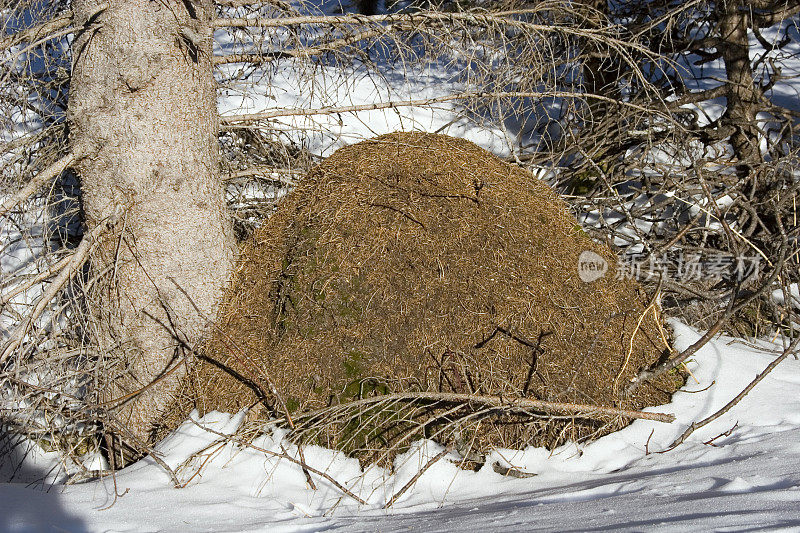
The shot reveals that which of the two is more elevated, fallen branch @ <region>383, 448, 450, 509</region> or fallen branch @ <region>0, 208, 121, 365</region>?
fallen branch @ <region>0, 208, 121, 365</region>

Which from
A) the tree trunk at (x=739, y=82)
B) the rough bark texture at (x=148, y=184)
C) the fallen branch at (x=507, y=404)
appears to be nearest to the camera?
the fallen branch at (x=507, y=404)

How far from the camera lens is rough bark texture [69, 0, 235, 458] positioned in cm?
349

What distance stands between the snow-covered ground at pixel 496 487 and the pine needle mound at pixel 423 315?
0.53 feet

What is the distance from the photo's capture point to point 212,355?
3.74 m

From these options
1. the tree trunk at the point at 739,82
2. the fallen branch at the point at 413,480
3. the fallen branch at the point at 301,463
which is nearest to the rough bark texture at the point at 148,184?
the fallen branch at the point at 301,463

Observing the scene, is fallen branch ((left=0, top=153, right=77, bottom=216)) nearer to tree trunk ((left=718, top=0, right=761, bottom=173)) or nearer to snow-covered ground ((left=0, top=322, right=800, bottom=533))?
snow-covered ground ((left=0, top=322, right=800, bottom=533))

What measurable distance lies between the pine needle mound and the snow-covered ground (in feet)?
0.53

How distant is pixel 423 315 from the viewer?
11.4 ft

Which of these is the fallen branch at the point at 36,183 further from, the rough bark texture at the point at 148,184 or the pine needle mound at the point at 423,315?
the pine needle mound at the point at 423,315

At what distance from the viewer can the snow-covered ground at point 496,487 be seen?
2.43 metres

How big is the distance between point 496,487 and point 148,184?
2394mm

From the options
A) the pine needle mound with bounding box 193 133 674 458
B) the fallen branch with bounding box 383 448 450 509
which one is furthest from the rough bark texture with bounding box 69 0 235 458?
the fallen branch with bounding box 383 448 450 509

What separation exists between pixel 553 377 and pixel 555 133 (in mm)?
4306

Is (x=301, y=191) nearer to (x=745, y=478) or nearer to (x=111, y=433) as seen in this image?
(x=111, y=433)
